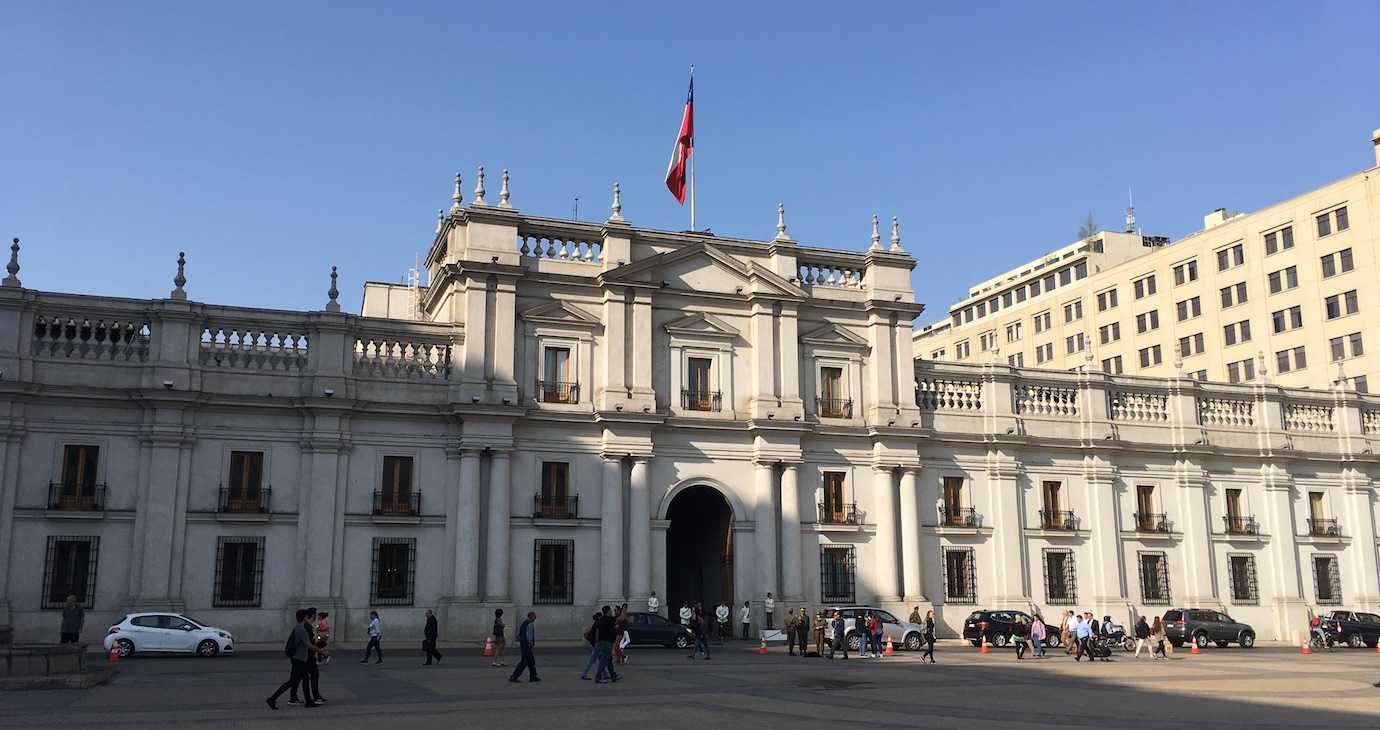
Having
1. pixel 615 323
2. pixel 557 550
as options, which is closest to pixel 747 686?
pixel 557 550

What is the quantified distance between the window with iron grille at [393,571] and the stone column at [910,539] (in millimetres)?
A: 17875

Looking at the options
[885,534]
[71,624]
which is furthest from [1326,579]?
[71,624]

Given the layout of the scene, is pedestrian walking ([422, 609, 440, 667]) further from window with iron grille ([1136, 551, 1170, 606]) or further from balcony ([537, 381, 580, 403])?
window with iron grille ([1136, 551, 1170, 606])

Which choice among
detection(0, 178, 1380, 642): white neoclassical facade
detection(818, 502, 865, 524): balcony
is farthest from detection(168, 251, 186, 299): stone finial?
detection(818, 502, 865, 524): balcony

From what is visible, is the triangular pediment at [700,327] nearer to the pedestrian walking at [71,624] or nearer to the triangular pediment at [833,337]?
the triangular pediment at [833,337]

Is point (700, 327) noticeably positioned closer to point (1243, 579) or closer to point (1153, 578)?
point (1153, 578)

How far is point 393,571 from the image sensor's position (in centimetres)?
3800

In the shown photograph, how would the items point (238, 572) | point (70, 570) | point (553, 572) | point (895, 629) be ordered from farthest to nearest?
point (553, 572), point (895, 629), point (238, 572), point (70, 570)

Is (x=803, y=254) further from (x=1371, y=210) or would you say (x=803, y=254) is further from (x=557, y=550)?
(x=1371, y=210)

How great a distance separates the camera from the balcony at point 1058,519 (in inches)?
1838

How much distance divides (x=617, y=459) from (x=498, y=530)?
488cm

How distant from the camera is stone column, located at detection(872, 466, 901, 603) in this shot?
142ft

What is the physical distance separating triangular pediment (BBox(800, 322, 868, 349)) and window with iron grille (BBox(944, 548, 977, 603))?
8666 millimetres

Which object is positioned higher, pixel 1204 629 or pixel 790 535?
pixel 790 535
